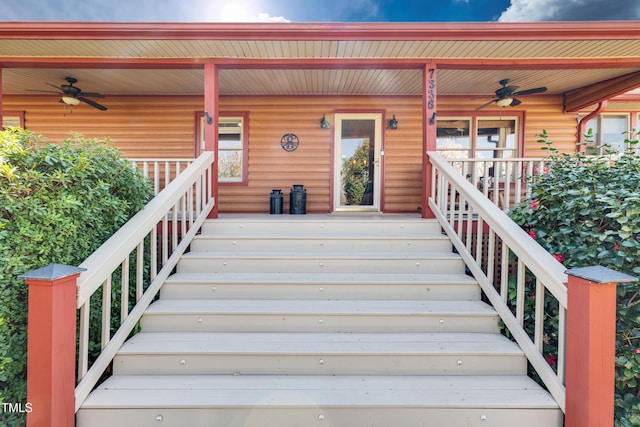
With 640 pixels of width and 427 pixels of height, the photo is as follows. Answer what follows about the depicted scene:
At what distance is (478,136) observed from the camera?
5.93 metres

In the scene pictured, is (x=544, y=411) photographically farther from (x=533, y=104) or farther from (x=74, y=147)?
(x=533, y=104)

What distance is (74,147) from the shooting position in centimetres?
243

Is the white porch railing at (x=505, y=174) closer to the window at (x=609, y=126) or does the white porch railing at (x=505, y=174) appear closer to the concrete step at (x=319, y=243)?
the concrete step at (x=319, y=243)

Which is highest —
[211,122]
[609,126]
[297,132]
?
[609,126]

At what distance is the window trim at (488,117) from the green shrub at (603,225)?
134 inches

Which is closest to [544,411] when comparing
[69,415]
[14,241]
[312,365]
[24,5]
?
[312,365]

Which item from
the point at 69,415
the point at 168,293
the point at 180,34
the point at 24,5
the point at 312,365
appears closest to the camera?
the point at 69,415

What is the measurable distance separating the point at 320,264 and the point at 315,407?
1312 millimetres

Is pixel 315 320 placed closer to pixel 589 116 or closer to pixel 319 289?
pixel 319 289

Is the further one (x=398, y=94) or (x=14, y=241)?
(x=398, y=94)

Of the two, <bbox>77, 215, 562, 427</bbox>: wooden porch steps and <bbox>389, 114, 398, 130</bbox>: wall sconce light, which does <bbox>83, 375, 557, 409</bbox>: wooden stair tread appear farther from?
<bbox>389, 114, 398, 130</bbox>: wall sconce light

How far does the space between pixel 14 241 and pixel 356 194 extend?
479cm

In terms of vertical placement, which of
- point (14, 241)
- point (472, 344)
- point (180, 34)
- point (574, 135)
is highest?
point (180, 34)

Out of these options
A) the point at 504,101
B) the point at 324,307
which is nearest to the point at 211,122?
the point at 324,307
